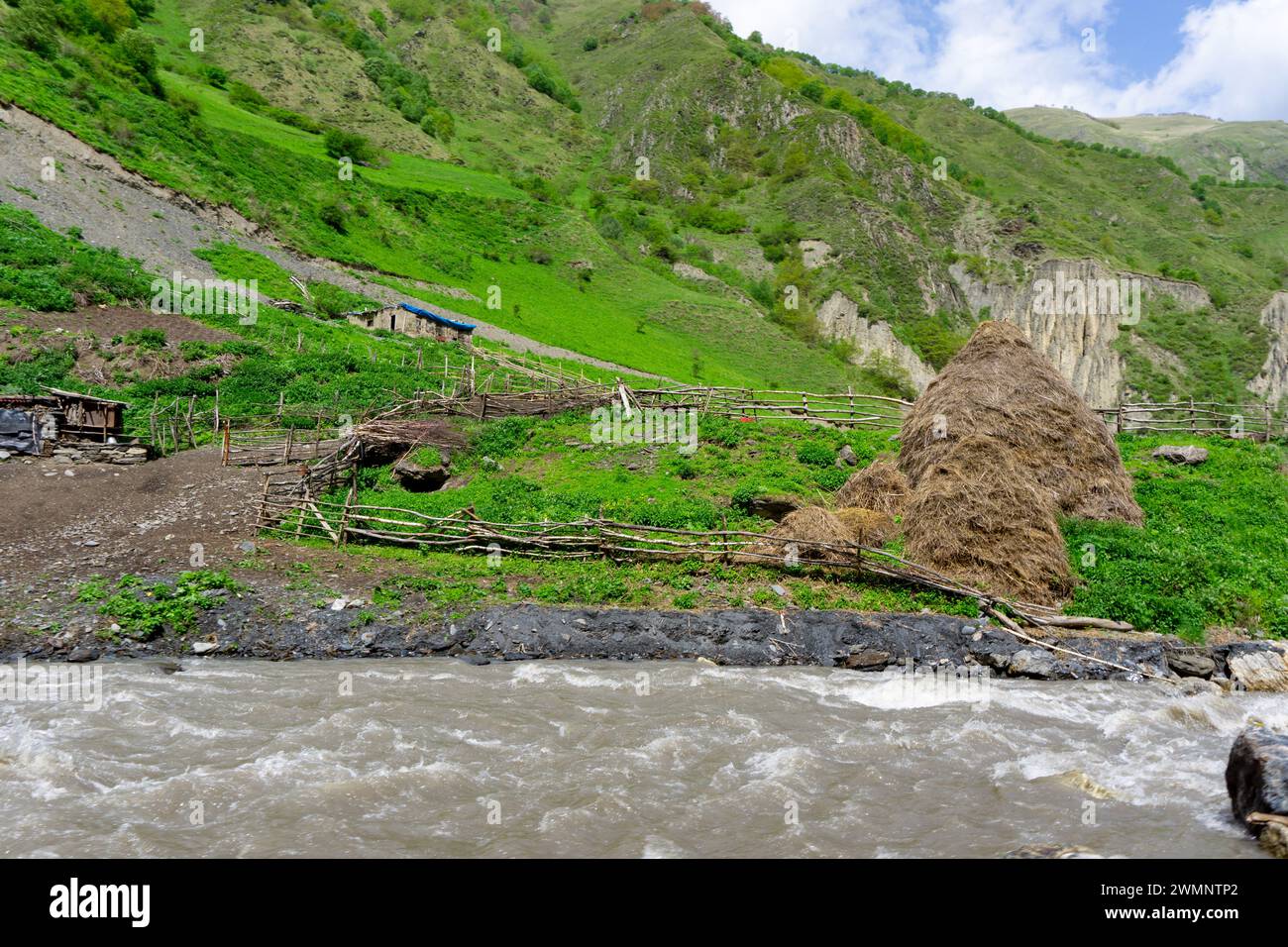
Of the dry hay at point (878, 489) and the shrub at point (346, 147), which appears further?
the shrub at point (346, 147)

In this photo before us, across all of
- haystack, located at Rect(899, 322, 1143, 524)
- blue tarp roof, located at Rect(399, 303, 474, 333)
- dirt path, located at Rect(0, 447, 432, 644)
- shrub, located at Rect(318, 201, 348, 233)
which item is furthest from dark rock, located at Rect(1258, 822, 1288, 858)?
shrub, located at Rect(318, 201, 348, 233)

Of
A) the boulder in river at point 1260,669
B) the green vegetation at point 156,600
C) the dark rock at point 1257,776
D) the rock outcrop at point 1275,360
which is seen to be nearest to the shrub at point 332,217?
the green vegetation at point 156,600

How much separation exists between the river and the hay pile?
11.1 ft

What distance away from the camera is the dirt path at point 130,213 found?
34.1 m

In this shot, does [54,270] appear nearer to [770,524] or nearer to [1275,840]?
[770,524]

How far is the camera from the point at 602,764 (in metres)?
9.35

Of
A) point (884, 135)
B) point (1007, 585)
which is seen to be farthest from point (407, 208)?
point (884, 135)

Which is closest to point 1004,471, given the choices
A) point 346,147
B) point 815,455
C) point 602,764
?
point 815,455

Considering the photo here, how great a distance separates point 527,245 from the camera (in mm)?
63250

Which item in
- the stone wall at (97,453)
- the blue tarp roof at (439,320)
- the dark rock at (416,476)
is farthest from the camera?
the blue tarp roof at (439,320)

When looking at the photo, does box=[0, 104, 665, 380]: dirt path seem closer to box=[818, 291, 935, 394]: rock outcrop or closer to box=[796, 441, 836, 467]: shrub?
box=[796, 441, 836, 467]: shrub

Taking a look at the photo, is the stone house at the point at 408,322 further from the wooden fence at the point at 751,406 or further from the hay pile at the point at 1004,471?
the hay pile at the point at 1004,471

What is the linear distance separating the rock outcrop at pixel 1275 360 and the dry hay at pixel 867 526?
73.1 m

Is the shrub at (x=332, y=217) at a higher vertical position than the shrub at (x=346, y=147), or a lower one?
lower
